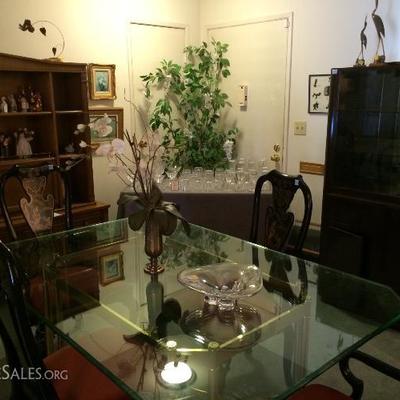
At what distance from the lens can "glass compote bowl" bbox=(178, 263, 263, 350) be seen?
1.46m

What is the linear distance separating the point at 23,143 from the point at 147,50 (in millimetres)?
1537

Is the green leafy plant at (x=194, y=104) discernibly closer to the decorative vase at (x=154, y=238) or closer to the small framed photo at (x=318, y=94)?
the small framed photo at (x=318, y=94)

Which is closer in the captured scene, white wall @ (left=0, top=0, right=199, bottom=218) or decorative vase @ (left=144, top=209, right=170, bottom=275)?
decorative vase @ (left=144, top=209, right=170, bottom=275)

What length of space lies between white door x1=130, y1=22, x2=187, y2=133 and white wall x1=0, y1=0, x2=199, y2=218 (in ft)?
0.22

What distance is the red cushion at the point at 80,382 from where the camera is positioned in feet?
4.74

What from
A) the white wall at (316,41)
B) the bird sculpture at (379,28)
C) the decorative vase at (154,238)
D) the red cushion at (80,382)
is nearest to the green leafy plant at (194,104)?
the white wall at (316,41)

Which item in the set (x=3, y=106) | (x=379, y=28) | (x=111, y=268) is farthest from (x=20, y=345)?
(x=379, y=28)

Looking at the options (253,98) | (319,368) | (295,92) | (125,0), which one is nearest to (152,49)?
(125,0)

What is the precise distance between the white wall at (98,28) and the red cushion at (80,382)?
252 cm

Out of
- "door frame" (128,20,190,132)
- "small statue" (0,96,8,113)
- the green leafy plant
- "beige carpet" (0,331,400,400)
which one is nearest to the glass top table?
"beige carpet" (0,331,400,400)

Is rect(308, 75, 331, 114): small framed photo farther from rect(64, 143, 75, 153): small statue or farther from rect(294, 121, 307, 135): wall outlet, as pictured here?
rect(64, 143, 75, 153): small statue

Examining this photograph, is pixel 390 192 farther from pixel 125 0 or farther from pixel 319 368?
pixel 125 0

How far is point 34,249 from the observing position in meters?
2.28

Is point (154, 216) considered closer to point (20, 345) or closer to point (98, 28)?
point (20, 345)
